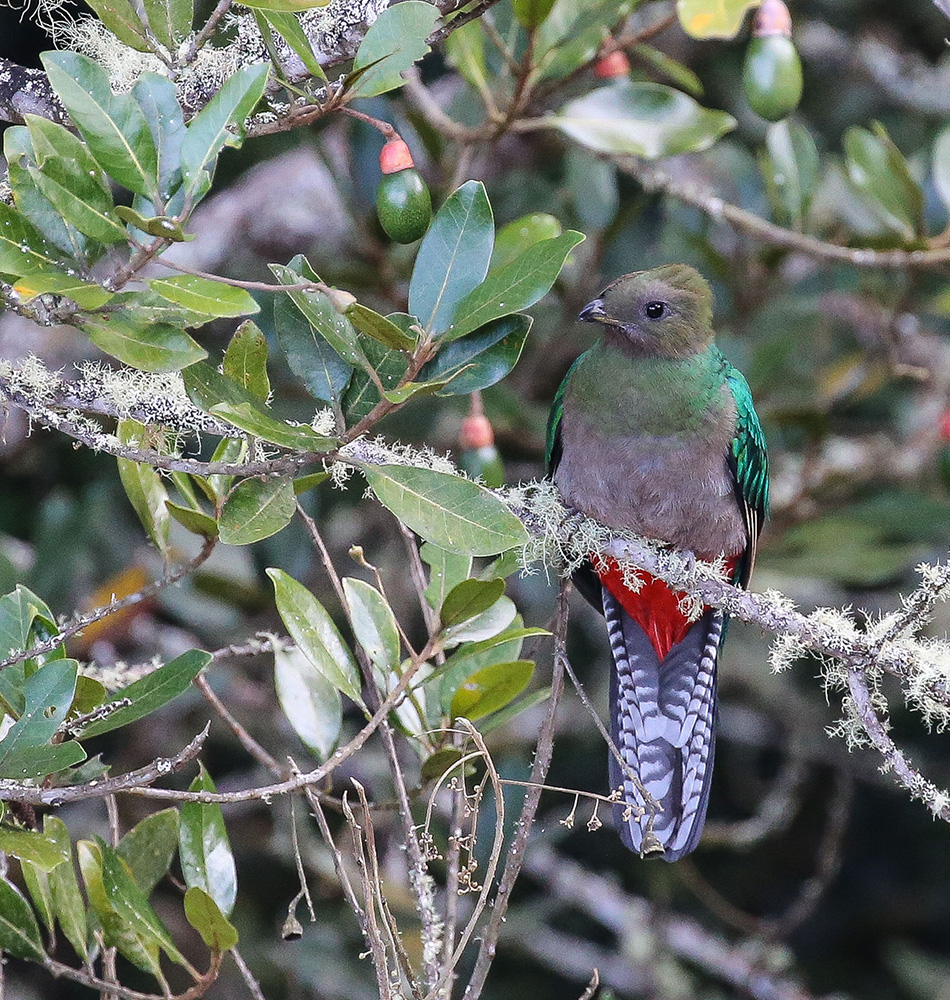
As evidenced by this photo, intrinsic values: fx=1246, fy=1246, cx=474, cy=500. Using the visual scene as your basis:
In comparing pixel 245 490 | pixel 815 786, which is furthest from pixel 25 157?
pixel 815 786

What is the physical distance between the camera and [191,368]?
84.3 inches

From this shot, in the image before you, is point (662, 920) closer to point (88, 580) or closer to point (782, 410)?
point (782, 410)

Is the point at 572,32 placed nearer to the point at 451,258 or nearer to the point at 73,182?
the point at 451,258

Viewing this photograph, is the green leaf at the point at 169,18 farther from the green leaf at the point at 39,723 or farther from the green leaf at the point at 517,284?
the green leaf at the point at 39,723

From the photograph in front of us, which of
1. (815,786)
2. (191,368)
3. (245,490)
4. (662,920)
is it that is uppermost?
(191,368)

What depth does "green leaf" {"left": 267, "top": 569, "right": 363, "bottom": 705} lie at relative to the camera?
2494 mm

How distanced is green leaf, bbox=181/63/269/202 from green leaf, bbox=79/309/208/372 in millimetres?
239

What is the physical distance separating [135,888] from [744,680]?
317 centimetres

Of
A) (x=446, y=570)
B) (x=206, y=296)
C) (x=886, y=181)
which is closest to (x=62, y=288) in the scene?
(x=206, y=296)

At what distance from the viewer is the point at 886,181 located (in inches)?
160

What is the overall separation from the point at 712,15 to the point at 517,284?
4.54 ft

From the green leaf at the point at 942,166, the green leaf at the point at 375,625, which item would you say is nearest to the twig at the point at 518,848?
the green leaf at the point at 375,625

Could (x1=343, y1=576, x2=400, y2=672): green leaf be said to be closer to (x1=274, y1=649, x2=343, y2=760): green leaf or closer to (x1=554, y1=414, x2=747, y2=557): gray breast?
(x1=274, y1=649, x2=343, y2=760): green leaf

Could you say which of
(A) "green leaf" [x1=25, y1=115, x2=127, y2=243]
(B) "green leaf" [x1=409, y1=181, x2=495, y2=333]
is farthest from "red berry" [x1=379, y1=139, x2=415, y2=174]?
(A) "green leaf" [x1=25, y1=115, x2=127, y2=243]
